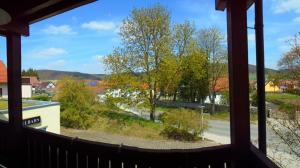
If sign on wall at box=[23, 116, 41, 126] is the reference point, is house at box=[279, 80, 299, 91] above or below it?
above

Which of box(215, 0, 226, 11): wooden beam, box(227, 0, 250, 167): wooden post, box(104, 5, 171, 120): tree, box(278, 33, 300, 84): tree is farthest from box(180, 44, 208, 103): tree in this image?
box(227, 0, 250, 167): wooden post

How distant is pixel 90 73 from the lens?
31.3 m

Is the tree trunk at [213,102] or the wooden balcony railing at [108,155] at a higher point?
the wooden balcony railing at [108,155]

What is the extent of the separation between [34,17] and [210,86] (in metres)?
21.8

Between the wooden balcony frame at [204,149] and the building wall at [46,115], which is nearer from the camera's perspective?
the wooden balcony frame at [204,149]

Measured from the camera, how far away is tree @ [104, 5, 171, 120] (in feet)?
74.4

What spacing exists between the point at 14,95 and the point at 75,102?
22.7 meters

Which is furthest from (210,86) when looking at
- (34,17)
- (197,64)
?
(34,17)

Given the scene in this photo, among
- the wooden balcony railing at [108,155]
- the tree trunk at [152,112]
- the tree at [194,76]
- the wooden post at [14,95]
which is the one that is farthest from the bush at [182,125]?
the wooden balcony railing at [108,155]

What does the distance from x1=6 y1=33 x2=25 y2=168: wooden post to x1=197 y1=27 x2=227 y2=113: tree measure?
64.0 ft

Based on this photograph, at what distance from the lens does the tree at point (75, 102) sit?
971 inches

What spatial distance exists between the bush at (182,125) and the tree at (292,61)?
15.2 meters

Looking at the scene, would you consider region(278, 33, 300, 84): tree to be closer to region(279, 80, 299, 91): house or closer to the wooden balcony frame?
region(279, 80, 299, 91): house

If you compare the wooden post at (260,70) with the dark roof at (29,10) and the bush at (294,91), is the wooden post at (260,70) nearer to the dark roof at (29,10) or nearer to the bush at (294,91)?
the dark roof at (29,10)
